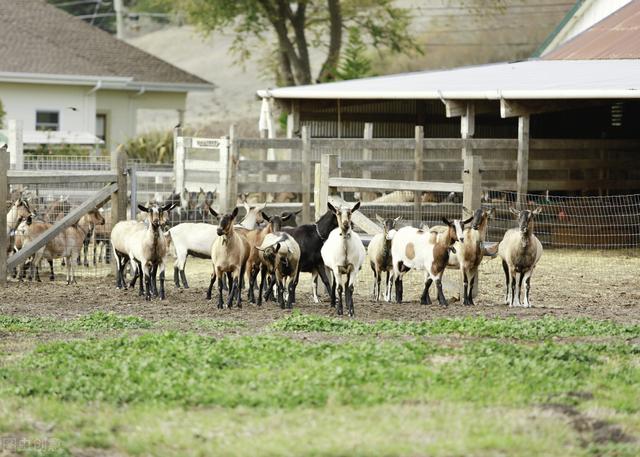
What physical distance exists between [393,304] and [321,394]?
25.5ft

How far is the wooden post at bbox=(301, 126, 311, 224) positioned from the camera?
2373 centimetres

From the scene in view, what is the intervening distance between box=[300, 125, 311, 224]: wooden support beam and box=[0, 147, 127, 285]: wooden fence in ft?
15.0

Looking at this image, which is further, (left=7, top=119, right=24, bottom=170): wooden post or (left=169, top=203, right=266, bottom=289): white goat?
(left=7, top=119, right=24, bottom=170): wooden post

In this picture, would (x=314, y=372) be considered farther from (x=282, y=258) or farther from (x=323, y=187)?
(x=323, y=187)

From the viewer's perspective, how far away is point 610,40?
1174 inches

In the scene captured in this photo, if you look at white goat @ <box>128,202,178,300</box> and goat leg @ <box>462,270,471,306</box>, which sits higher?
white goat @ <box>128,202,178,300</box>

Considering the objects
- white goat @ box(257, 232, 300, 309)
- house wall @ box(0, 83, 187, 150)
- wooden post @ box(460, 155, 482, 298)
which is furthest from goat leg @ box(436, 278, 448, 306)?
house wall @ box(0, 83, 187, 150)

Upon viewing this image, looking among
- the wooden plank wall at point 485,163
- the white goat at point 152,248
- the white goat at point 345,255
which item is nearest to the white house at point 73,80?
the wooden plank wall at point 485,163

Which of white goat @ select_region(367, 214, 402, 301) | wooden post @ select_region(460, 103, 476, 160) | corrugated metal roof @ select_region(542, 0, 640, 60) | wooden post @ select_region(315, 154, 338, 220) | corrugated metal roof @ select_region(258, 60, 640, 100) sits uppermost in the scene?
corrugated metal roof @ select_region(542, 0, 640, 60)

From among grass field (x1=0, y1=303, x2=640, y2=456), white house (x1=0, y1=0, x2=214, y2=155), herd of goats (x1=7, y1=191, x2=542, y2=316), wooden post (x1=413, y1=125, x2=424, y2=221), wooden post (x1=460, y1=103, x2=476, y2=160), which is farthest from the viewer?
white house (x1=0, y1=0, x2=214, y2=155)

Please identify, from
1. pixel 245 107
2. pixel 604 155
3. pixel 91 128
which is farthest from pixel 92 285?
pixel 245 107

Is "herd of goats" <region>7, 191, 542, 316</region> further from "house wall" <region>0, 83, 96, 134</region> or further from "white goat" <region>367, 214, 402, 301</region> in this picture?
"house wall" <region>0, 83, 96, 134</region>

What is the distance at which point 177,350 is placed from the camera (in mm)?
10914

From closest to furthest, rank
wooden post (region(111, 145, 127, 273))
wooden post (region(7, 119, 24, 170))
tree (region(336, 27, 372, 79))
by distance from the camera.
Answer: wooden post (region(111, 145, 127, 273)) < wooden post (region(7, 119, 24, 170)) < tree (region(336, 27, 372, 79))
